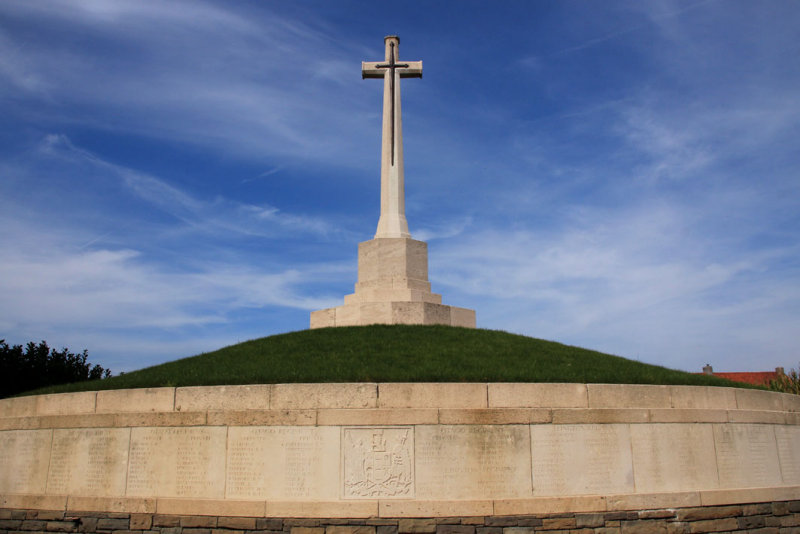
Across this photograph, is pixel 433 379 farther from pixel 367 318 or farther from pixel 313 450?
pixel 367 318

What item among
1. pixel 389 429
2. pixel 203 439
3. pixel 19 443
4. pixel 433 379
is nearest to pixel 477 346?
pixel 433 379

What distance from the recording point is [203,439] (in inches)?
406

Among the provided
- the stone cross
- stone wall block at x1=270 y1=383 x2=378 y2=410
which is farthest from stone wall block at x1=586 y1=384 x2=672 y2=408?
the stone cross

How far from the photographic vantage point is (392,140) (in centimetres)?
1906

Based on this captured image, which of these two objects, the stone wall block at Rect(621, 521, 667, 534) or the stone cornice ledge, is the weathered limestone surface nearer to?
the stone cornice ledge

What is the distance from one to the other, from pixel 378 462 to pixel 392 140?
1168cm

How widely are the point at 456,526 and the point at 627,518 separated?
111 inches

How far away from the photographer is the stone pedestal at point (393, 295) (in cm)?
1666

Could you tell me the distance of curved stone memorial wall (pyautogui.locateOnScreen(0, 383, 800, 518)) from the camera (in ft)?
31.8

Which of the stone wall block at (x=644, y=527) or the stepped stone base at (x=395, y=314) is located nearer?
the stone wall block at (x=644, y=527)

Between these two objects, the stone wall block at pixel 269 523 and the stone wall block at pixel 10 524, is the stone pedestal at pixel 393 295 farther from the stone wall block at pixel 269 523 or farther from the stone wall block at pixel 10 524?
the stone wall block at pixel 10 524

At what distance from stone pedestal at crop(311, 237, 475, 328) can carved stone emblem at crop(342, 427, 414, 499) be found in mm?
6796

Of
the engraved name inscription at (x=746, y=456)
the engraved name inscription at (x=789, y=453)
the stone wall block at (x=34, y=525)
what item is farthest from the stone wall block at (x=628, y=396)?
the stone wall block at (x=34, y=525)

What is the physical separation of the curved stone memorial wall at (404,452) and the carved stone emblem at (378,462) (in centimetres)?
2
